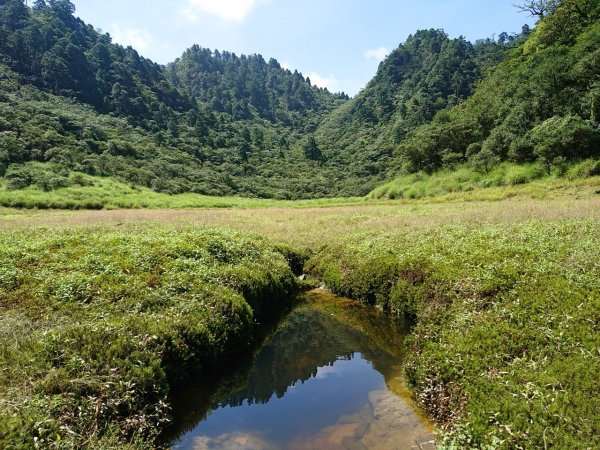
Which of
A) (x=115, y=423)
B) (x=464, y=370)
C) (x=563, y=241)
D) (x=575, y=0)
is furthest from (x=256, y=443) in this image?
(x=575, y=0)

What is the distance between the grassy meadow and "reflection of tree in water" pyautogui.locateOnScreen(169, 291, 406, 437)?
77 centimetres

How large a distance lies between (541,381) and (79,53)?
203 meters

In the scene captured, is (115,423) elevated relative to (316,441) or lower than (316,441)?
elevated

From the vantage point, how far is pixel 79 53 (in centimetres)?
16750

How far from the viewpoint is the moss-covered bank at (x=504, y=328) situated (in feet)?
22.0

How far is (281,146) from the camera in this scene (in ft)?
656

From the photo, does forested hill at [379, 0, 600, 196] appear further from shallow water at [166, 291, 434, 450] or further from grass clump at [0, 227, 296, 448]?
grass clump at [0, 227, 296, 448]

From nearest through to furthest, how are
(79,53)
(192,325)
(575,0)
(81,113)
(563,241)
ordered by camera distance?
(192,325) → (563,241) → (575,0) → (81,113) → (79,53)

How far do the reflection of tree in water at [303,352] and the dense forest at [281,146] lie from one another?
39045 millimetres

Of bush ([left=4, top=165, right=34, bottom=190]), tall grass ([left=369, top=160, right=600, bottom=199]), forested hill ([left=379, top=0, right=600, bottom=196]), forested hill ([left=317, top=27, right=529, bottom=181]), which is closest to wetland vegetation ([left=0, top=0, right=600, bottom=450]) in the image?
tall grass ([left=369, top=160, right=600, bottom=199])

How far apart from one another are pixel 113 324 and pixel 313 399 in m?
5.42

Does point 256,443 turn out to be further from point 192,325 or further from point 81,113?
point 81,113

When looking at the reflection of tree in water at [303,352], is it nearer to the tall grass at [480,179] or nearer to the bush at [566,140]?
the tall grass at [480,179]

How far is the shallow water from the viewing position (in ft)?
27.5
